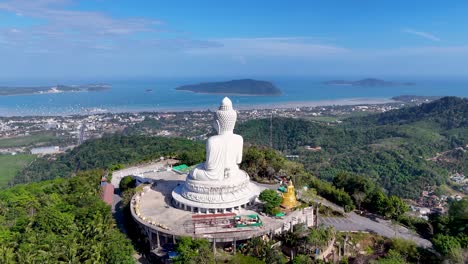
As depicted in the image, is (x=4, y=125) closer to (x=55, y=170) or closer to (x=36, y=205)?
(x=55, y=170)

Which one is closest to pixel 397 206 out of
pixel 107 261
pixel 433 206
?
pixel 107 261

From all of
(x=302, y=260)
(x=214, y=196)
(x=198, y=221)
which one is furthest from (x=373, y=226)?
(x=198, y=221)

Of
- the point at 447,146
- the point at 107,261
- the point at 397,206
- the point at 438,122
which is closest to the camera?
the point at 107,261

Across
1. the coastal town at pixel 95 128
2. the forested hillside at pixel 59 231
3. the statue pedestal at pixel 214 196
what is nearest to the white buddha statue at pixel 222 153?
the statue pedestal at pixel 214 196

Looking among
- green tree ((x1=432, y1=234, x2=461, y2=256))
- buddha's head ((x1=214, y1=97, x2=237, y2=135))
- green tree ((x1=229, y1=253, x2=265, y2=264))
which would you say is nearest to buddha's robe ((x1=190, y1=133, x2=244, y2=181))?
buddha's head ((x1=214, y1=97, x2=237, y2=135))

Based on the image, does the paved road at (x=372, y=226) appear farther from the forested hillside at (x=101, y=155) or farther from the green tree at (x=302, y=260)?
the forested hillside at (x=101, y=155)

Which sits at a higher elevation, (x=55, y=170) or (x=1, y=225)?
(x=1, y=225)
